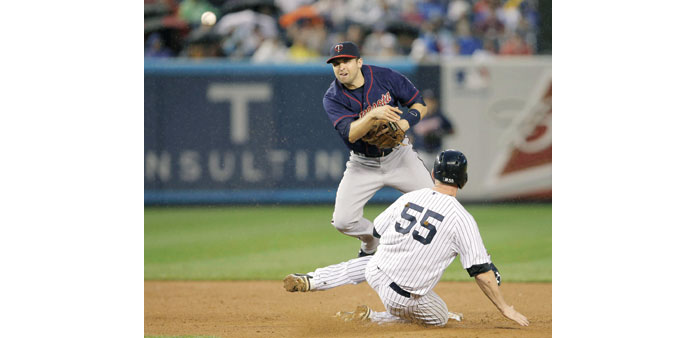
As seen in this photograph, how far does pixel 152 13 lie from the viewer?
14711mm

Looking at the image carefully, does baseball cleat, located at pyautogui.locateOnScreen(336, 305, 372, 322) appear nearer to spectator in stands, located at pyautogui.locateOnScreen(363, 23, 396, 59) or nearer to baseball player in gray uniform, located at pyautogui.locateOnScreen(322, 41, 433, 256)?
baseball player in gray uniform, located at pyautogui.locateOnScreen(322, 41, 433, 256)

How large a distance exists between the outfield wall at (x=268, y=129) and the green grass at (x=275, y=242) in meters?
0.37

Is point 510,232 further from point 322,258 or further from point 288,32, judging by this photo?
point 288,32

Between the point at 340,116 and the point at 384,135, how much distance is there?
0.37m

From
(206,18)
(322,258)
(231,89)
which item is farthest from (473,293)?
(206,18)

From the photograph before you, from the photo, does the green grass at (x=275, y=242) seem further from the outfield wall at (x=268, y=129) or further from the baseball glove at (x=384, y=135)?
the baseball glove at (x=384, y=135)

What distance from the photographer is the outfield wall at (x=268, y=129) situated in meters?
13.3

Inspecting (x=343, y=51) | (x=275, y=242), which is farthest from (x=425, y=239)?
(x=275, y=242)

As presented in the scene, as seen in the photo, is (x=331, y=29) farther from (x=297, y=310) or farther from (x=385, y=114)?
(x=385, y=114)

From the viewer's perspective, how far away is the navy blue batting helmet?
16.2 ft

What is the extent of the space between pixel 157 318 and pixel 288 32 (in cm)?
891

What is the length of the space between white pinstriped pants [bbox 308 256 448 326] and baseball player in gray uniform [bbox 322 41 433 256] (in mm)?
745

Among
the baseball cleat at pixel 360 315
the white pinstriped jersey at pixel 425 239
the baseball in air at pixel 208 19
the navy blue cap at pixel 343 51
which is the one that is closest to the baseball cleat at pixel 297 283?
the baseball cleat at pixel 360 315

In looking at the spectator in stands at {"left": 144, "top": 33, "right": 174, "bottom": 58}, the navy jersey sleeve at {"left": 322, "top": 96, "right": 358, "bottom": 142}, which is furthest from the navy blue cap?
the spectator in stands at {"left": 144, "top": 33, "right": 174, "bottom": 58}
